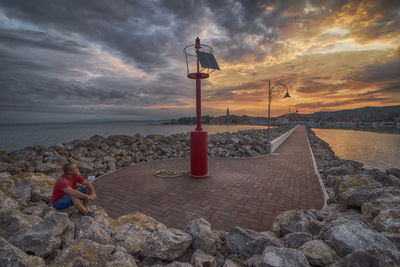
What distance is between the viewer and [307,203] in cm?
394

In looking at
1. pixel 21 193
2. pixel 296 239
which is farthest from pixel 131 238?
pixel 21 193

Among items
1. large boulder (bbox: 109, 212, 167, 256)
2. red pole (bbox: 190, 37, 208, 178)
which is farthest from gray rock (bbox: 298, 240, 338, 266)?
red pole (bbox: 190, 37, 208, 178)

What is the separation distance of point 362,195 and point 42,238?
4.91 m

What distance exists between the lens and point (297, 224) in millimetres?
2559

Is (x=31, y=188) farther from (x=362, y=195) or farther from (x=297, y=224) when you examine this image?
(x=362, y=195)

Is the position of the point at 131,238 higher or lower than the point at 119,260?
lower

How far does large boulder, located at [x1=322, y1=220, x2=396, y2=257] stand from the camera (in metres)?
1.84

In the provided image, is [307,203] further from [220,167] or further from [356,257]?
[220,167]

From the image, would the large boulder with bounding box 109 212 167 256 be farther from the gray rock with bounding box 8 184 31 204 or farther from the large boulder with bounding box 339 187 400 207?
the large boulder with bounding box 339 187 400 207

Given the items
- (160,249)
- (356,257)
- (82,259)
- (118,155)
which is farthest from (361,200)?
(118,155)

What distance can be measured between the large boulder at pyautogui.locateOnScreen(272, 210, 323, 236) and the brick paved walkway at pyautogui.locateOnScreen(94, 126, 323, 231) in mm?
450

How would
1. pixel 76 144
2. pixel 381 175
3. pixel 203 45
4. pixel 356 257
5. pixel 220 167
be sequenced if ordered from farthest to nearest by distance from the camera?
pixel 76 144 → pixel 220 167 → pixel 203 45 → pixel 381 175 → pixel 356 257

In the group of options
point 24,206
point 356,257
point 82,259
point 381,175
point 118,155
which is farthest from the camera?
point 118,155

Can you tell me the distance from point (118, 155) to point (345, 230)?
7509mm
